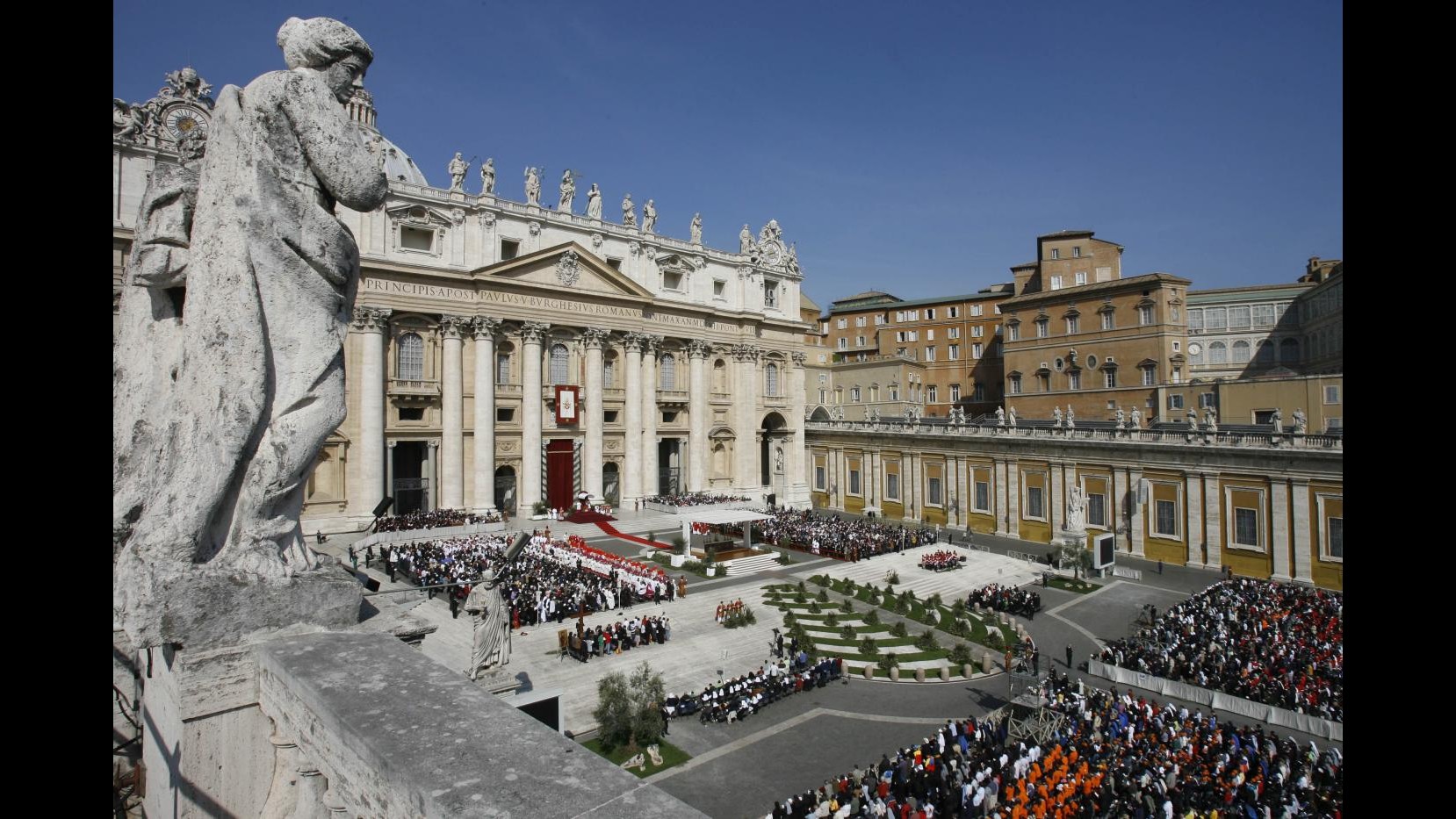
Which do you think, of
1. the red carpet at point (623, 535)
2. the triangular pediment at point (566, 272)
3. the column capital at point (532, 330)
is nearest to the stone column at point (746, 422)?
the triangular pediment at point (566, 272)

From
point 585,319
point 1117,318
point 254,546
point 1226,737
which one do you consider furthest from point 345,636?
point 1117,318

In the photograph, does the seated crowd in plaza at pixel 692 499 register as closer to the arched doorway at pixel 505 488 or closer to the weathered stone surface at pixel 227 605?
the arched doorway at pixel 505 488

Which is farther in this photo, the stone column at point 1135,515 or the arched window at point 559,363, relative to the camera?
the arched window at point 559,363

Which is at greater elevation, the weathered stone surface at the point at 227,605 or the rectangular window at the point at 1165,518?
the weathered stone surface at the point at 227,605

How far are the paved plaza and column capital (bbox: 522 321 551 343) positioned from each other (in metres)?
16.4

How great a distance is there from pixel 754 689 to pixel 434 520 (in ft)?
71.3

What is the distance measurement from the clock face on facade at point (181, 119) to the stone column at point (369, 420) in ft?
32.3

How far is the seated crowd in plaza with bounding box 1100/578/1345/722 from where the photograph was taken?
1600 centimetres

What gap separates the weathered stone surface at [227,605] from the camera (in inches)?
168

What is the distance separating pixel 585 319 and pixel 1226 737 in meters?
34.3

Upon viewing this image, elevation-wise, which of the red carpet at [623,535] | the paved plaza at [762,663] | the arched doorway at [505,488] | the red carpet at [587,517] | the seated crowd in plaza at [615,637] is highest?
the arched doorway at [505,488]

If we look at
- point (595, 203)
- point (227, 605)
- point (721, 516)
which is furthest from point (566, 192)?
point (227, 605)

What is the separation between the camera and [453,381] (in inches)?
1441

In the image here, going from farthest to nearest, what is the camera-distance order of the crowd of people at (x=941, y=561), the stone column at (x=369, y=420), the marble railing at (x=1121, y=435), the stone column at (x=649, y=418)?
the stone column at (x=649, y=418) → the stone column at (x=369, y=420) → the crowd of people at (x=941, y=561) → the marble railing at (x=1121, y=435)
